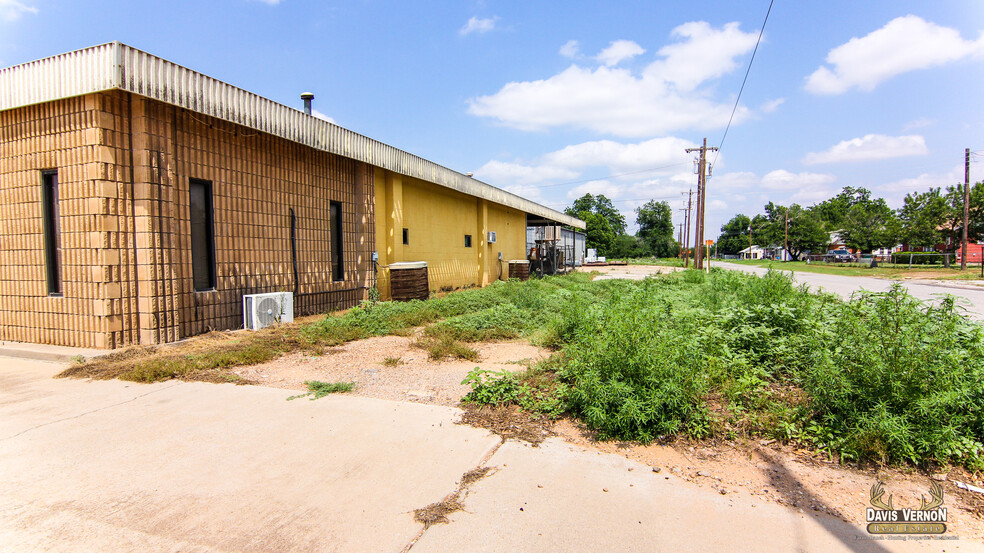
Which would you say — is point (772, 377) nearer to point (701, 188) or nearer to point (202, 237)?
point (202, 237)

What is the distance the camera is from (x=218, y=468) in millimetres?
3580

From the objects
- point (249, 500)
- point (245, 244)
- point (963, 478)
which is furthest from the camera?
point (245, 244)

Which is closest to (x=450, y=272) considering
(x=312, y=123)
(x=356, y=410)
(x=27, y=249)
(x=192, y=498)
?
(x=312, y=123)

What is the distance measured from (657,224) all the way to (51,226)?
97.3 m

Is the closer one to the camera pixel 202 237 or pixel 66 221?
pixel 66 221

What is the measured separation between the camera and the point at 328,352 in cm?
738

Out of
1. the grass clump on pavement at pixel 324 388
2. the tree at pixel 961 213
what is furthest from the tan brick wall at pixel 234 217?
the tree at pixel 961 213

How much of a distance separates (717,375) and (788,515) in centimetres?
188

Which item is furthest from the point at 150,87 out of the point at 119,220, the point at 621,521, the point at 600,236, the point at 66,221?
the point at 600,236

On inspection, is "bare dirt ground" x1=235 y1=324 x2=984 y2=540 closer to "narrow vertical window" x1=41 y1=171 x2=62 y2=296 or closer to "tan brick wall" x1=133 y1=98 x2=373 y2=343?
"tan brick wall" x1=133 y1=98 x2=373 y2=343

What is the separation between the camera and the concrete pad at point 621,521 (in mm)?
2688

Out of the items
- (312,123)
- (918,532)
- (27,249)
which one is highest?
(312,123)

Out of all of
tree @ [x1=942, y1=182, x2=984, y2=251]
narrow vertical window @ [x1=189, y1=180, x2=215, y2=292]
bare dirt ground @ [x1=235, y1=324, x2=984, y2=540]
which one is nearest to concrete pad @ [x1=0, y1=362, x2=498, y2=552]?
bare dirt ground @ [x1=235, y1=324, x2=984, y2=540]

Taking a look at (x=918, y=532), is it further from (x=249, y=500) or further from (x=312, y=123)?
(x=312, y=123)
